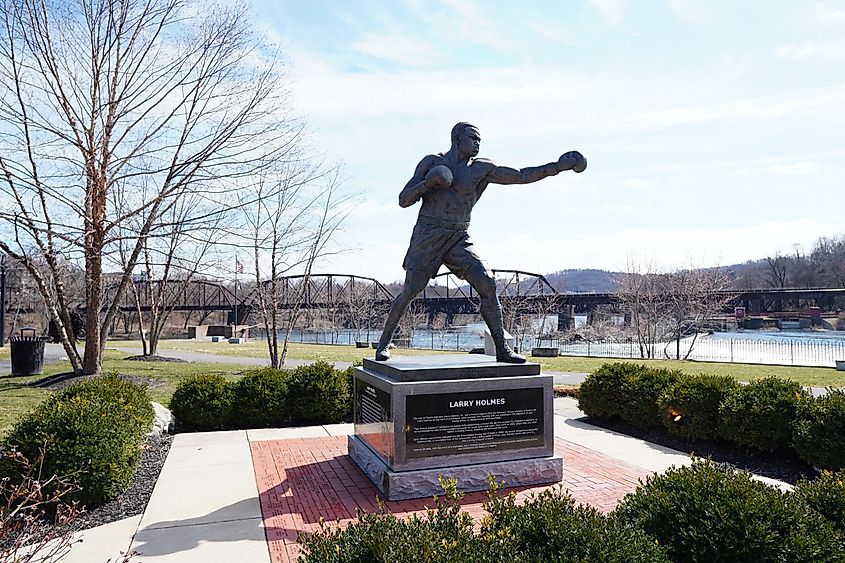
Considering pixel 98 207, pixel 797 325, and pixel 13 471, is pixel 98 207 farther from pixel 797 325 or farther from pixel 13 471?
pixel 797 325

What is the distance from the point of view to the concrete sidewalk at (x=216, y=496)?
15.6 feet

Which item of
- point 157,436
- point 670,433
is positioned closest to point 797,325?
point 670,433

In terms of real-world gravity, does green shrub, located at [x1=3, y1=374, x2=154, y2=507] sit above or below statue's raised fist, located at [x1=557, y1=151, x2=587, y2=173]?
below

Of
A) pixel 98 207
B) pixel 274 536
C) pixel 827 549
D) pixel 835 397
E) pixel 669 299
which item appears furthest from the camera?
pixel 669 299

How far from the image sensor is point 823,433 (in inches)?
266

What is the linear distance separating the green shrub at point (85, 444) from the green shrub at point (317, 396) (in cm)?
365

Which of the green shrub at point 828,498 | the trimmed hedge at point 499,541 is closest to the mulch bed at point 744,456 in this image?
the green shrub at point 828,498

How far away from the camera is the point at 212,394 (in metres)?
9.91

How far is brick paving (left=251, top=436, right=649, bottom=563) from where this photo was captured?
5395mm

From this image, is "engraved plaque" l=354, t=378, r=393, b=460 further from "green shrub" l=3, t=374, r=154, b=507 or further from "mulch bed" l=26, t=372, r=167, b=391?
"mulch bed" l=26, t=372, r=167, b=391

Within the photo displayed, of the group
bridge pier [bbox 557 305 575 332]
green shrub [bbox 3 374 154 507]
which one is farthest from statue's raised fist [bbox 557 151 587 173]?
bridge pier [bbox 557 305 575 332]

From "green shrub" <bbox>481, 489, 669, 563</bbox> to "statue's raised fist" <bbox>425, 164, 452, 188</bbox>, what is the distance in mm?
3715

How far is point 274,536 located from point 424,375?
7.11 feet

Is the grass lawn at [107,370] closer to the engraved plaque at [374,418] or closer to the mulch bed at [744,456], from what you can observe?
the engraved plaque at [374,418]
